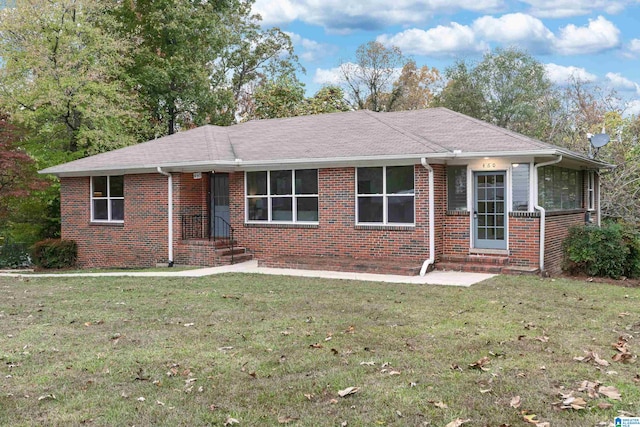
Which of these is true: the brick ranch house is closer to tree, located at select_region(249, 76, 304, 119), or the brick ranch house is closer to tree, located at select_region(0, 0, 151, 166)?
tree, located at select_region(0, 0, 151, 166)

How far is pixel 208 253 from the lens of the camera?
49.8ft

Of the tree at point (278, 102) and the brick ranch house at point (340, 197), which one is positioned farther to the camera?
the tree at point (278, 102)

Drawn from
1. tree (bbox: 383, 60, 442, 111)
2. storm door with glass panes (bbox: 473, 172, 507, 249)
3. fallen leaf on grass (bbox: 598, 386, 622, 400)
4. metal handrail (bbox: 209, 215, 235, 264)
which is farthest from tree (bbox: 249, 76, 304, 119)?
fallen leaf on grass (bbox: 598, 386, 622, 400)

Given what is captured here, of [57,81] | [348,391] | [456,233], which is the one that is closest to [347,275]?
[456,233]

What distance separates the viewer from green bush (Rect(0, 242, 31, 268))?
20.8 m

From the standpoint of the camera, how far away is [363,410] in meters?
4.34

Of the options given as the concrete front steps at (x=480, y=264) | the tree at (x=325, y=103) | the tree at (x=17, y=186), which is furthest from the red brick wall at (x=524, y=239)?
the tree at (x=325, y=103)

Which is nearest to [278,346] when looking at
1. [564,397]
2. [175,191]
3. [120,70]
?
[564,397]

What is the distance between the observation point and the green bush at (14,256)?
68.2 feet

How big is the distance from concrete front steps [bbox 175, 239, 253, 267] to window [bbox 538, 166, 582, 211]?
775 centimetres

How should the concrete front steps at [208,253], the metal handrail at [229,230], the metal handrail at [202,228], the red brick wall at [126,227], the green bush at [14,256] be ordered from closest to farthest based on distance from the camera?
1. the concrete front steps at [208,253]
2. the metal handrail at [229,230]
3. the metal handrail at [202,228]
4. the red brick wall at [126,227]
5. the green bush at [14,256]

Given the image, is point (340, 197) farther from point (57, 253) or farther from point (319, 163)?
point (57, 253)

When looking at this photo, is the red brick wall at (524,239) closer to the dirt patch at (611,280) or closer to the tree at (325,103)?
the dirt patch at (611,280)

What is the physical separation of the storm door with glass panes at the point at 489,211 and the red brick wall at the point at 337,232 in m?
1.32
